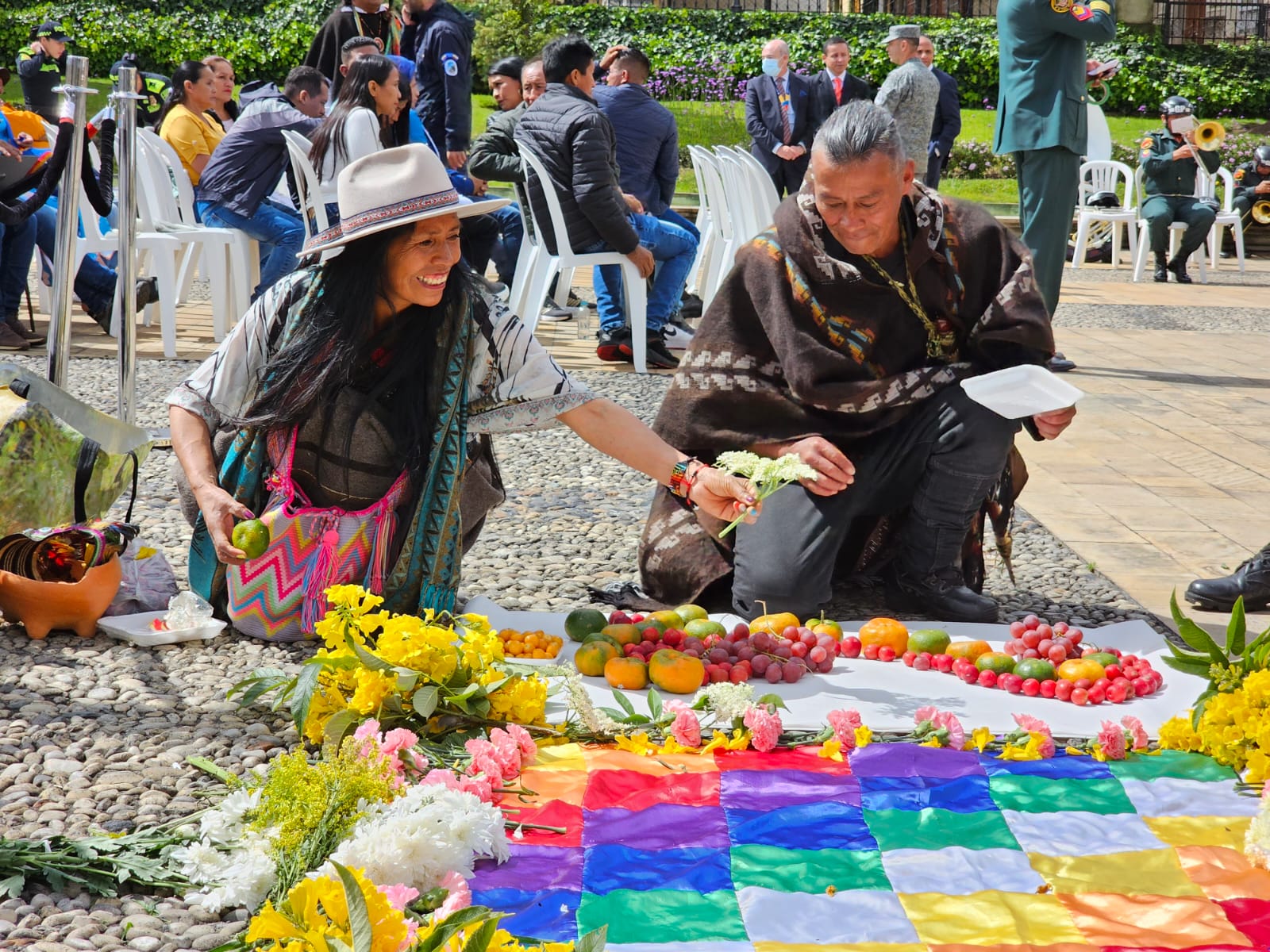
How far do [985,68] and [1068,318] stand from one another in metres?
14.6

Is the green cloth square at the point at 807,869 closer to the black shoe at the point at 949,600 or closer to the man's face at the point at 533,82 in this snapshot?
the black shoe at the point at 949,600

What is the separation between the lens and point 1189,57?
985 inches

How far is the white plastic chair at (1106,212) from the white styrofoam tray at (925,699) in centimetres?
1105

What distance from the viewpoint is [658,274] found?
8312 millimetres

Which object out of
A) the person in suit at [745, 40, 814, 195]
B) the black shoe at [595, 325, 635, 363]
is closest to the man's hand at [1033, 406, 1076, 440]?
the black shoe at [595, 325, 635, 363]

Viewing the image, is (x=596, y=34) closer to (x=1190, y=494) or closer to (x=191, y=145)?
(x=191, y=145)

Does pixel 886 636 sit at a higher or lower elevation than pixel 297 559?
lower

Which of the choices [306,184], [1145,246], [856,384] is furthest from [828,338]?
[1145,246]

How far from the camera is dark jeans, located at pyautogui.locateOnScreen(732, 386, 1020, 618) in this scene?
3.74 m

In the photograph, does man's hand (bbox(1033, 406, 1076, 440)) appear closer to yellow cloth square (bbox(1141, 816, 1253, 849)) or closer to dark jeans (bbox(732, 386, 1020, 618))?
dark jeans (bbox(732, 386, 1020, 618))

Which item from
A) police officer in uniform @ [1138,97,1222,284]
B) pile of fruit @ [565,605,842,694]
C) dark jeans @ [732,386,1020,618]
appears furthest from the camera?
police officer in uniform @ [1138,97,1222,284]

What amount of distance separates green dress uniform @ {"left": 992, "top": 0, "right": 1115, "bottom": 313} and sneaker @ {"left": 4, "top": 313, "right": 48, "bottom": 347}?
18.8ft

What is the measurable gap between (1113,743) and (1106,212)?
39.0 ft

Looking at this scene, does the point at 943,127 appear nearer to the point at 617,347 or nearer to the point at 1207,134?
the point at 1207,134
